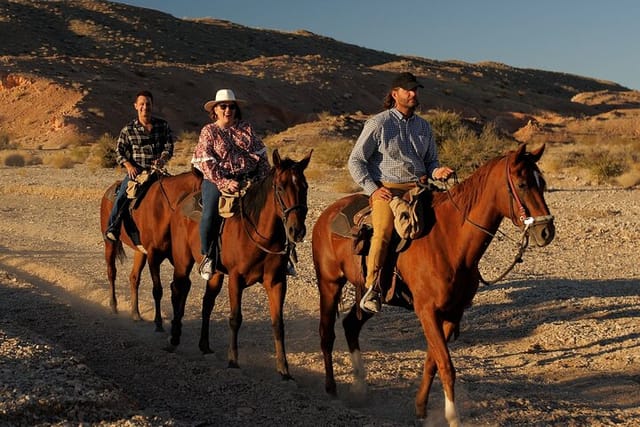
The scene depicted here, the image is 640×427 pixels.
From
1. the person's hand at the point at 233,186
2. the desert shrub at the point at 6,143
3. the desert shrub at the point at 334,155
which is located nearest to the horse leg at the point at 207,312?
the person's hand at the point at 233,186

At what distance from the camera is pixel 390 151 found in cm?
675

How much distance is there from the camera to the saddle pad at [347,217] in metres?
7.13

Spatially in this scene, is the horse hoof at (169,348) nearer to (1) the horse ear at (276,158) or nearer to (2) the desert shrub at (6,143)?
(1) the horse ear at (276,158)

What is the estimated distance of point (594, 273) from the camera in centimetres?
1323

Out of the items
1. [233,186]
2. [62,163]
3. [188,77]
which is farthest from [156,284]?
[188,77]

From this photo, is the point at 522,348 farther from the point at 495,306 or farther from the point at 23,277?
the point at 23,277

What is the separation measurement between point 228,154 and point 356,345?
2487 millimetres

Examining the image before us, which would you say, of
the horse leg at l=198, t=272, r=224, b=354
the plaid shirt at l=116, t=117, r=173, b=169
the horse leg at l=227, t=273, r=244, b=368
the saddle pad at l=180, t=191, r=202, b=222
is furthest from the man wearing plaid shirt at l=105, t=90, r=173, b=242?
the horse leg at l=227, t=273, r=244, b=368

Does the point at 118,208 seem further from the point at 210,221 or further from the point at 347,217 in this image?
the point at 347,217

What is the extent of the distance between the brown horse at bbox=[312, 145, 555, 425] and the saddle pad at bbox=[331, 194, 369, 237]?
0.74 meters

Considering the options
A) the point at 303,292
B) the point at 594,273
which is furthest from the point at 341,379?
the point at 594,273

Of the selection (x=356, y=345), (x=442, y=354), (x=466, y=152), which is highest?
(x=466, y=152)

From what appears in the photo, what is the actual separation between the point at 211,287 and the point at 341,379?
72.1 inches

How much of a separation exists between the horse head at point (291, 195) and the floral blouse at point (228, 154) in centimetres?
106
